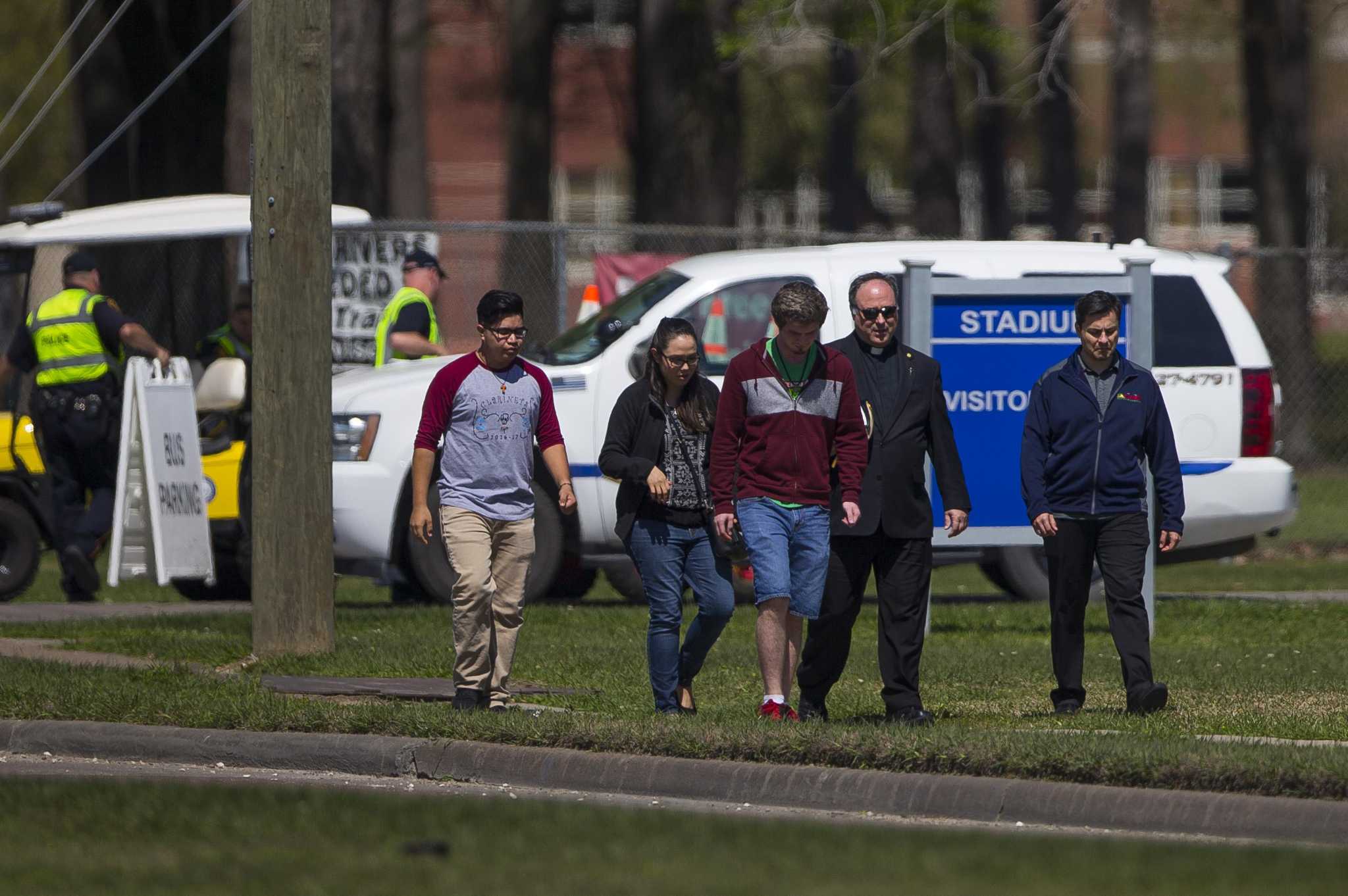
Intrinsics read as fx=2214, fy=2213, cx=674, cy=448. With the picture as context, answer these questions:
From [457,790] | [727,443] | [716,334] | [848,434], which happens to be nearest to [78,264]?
[716,334]

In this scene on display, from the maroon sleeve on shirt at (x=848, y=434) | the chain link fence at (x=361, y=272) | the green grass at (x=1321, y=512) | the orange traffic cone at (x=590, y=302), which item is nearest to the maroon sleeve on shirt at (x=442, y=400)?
the maroon sleeve on shirt at (x=848, y=434)

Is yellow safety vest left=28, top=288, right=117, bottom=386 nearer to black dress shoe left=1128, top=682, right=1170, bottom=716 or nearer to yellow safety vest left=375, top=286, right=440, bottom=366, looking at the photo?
yellow safety vest left=375, top=286, right=440, bottom=366

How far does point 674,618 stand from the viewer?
849cm

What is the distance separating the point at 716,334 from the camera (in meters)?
13.0

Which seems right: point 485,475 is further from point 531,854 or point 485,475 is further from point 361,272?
point 361,272

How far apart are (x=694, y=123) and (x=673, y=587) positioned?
50.9 ft

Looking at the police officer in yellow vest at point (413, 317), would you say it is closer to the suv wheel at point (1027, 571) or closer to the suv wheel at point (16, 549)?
the suv wheel at point (16, 549)

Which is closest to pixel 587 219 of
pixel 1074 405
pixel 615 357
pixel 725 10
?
pixel 725 10

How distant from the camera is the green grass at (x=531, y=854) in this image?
5.35 m

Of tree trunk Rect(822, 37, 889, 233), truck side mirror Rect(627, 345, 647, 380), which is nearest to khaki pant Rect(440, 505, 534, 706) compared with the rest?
truck side mirror Rect(627, 345, 647, 380)

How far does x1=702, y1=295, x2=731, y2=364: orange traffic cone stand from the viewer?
42.4 feet

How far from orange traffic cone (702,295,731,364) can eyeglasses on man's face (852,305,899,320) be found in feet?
14.3

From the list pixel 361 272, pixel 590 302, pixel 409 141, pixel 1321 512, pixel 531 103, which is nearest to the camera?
pixel 361 272

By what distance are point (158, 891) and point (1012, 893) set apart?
205cm
